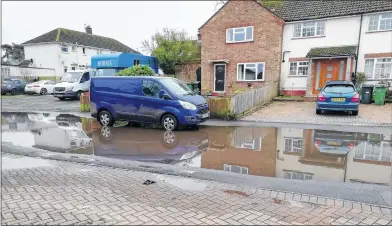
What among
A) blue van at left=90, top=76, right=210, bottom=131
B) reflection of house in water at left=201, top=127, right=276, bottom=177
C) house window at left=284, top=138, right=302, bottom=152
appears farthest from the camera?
blue van at left=90, top=76, right=210, bottom=131

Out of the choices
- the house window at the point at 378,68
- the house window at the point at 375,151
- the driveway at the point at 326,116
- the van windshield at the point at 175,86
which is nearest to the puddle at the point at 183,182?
the house window at the point at 375,151

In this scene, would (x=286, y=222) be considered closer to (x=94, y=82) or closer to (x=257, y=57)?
(x=94, y=82)

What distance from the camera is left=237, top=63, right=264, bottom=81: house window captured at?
62.2 ft

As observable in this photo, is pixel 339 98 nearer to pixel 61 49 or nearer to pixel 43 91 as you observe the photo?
pixel 43 91

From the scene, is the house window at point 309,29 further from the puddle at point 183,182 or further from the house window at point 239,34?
the puddle at point 183,182

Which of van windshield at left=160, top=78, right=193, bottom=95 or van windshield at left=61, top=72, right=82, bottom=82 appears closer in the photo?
van windshield at left=160, top=78, right=193, bottom=95

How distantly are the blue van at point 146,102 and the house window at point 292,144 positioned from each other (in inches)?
122

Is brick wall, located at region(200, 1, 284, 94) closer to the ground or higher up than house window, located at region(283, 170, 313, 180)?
higher up

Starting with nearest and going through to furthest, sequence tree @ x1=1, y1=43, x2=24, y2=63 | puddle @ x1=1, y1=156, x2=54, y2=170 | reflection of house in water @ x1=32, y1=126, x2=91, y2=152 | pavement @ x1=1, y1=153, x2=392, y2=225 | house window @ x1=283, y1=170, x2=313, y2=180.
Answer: pavement @ x1=1, y1=153, x2=392, y2=225 < house window @ x1=283, y1=170, x2=313, y2=180 < puddle @ x1=1, y1=156, x2=54, y2=170 < reflection of house in water @ x1=32, y1=126, x2=91, y2=152 < tree @ x1=1, y1=43, x2=24, y2=63

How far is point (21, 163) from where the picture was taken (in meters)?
5.87

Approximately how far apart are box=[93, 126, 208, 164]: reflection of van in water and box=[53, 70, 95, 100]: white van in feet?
36.0

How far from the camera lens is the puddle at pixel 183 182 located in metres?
4.50

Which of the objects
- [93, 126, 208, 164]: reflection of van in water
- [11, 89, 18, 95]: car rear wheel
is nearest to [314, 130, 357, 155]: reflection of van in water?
[93, 126, 208, 164]: reflection of van in water

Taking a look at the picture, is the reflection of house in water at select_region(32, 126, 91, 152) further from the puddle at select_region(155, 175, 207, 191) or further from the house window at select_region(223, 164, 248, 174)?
the house window at select_region(223, 164, 248, 174)
